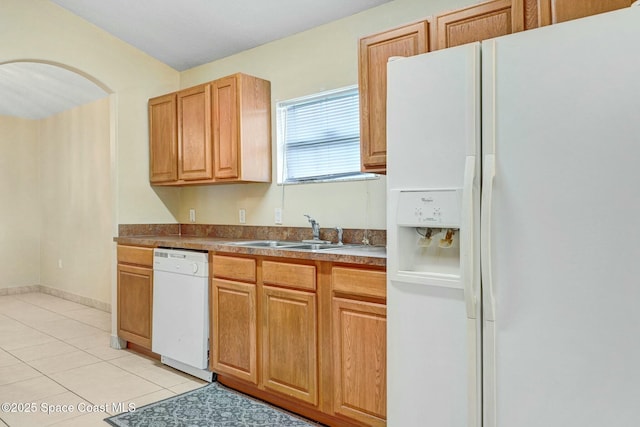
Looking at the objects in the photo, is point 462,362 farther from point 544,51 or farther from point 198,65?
point 198,65

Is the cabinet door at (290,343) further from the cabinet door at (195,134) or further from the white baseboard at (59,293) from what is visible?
the white baseboard at (59,293)

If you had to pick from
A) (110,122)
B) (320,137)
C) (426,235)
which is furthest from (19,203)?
(426,235)

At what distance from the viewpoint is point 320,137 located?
→ 11.3 feet

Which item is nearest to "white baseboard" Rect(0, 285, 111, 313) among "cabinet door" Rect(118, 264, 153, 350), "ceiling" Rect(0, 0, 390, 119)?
"cabinet door" Rect(118, 264, 153, 350)

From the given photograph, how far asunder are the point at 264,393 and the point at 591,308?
6.73ft

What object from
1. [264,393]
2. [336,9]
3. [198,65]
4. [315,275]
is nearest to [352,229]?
A: [315,275]

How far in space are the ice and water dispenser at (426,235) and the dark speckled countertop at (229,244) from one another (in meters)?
0.30

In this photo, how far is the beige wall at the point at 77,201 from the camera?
5.46 m

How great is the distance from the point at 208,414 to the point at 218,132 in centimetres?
208

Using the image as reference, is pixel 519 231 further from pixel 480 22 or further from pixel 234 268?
pixel 234 268

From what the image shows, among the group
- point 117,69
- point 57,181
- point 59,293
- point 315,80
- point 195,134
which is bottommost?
point 59,293

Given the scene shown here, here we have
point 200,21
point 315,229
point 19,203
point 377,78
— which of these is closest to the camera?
point 377,78

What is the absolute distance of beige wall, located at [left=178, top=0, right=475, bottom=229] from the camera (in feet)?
10.00

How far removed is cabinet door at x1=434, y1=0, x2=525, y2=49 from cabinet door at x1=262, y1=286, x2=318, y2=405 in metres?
1.51
